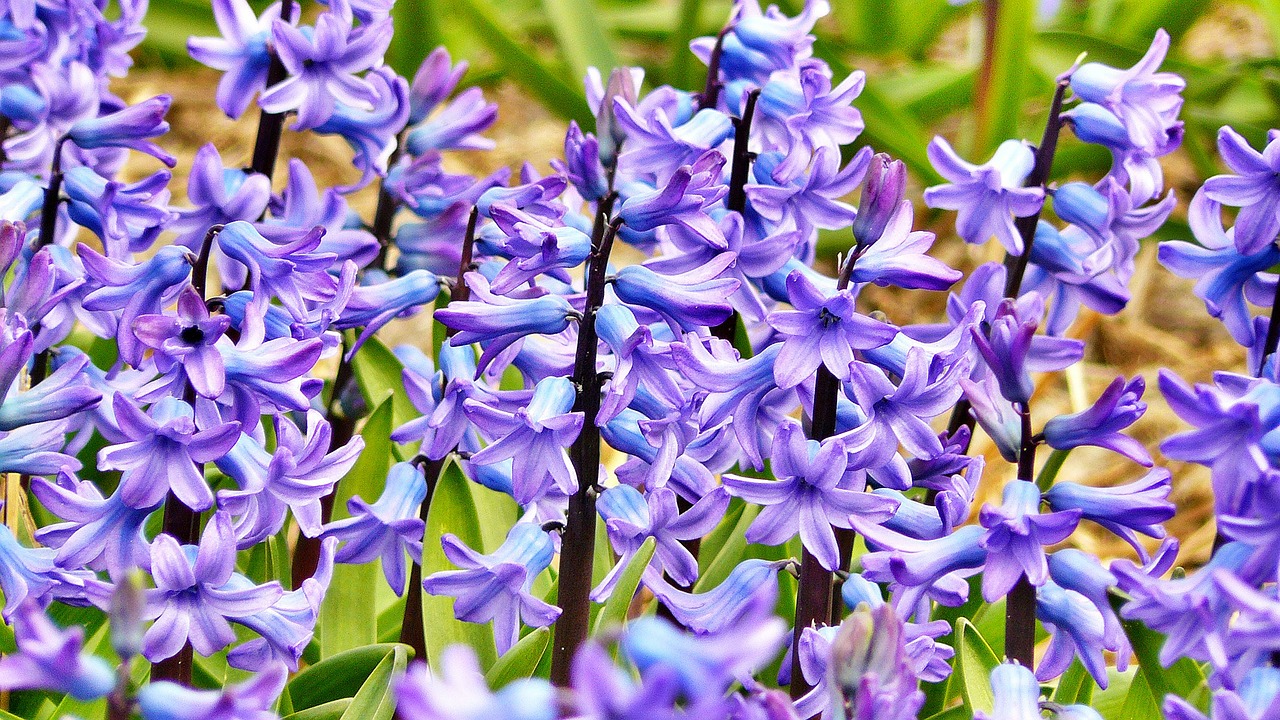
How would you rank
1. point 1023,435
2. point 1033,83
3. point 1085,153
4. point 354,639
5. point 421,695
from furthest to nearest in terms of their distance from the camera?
point 1033,83
point 1085,153
point 354,639
point 1023,435
point 421,695

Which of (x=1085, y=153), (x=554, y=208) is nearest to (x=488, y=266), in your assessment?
(x=554, y=208)

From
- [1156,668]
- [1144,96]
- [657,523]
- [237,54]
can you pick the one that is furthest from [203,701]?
[1144,96]

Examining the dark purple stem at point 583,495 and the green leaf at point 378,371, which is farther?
the green leaf at point 378,371

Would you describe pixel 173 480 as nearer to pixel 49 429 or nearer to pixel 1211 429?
Result: pixel 49 429

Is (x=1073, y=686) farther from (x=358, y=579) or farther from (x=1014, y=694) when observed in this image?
(x=358, y=579)

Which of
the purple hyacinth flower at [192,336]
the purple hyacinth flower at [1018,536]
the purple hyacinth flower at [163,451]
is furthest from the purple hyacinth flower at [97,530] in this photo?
the purple hyacinth flower at [1018,536]

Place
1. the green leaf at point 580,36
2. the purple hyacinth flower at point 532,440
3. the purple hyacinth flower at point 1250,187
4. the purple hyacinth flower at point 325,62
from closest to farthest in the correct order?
1. the purple hyacinth flower at point 532,440
2. the purple hyacinth flower at point 1250,187
3. the purple hyacinth flower at point 325,62
4. the green leaf at point 580,36

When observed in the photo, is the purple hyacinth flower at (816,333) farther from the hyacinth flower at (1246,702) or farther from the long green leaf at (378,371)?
the long green leaf at (378,371)

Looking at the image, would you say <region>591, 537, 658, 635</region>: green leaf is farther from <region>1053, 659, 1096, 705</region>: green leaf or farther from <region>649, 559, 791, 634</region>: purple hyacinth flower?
<region>1053, 659, 1096, 705</region>: green leaf
